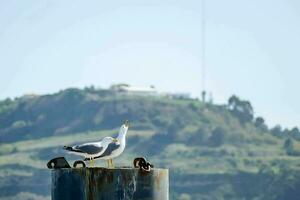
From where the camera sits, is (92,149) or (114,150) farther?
(114,150)

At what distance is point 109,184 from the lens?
41.8 ft

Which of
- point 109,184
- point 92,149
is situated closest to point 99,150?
point 92,149

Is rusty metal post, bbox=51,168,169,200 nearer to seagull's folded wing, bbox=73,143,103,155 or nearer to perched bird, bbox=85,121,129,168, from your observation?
perched bird, bbox=85,121,129,168

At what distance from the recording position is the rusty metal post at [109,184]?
1266 centimetres

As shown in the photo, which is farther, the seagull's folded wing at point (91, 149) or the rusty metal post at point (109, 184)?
the seagull's folded wing at point (91, 149)

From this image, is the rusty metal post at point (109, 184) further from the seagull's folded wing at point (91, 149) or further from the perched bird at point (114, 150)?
the seagull's folded wing at point (91, 149)

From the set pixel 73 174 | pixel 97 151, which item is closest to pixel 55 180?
pixel 73 174

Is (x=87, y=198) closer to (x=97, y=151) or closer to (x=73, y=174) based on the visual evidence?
(x=73, y=174)

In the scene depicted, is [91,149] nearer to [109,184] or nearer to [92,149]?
[92,149]

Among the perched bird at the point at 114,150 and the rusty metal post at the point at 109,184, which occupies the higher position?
the perched bird at the point at 114,150

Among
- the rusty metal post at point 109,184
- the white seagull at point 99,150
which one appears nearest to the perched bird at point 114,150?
the white seagull at point 99,150

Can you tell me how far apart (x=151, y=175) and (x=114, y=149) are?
162 cm

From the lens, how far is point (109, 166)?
13469 millimetres


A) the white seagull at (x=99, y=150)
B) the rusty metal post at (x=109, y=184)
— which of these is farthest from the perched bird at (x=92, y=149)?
the rusty metal post at (x=109, y=184)
